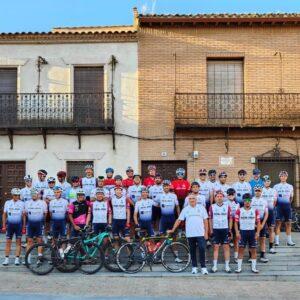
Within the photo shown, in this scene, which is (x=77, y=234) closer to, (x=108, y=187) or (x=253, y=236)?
(x=108, y=187)

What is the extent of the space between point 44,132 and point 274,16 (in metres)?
8.55

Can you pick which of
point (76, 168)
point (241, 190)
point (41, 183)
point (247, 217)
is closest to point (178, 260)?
point (247, 217)

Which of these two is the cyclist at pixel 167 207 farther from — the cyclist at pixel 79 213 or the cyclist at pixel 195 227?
the cyclist at pixel 79 213

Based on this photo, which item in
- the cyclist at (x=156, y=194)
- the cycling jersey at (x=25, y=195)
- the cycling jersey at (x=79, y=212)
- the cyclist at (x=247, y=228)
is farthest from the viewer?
the cycling jersey at (x=25, y=195)

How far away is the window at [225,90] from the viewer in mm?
17906

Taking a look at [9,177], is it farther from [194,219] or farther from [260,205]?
[260,205]

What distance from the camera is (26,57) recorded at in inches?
717

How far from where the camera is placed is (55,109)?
1786 centimetres

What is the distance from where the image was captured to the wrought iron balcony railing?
17719 mm

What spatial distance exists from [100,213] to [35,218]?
161 cm

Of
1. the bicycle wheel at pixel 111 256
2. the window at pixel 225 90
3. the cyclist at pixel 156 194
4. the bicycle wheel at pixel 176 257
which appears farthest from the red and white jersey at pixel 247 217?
the window at pixel 225 90

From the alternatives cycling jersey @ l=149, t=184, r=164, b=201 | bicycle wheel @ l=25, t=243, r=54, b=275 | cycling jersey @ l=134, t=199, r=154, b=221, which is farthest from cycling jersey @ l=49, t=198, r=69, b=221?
cycling jersey @ l=149, t=184, r=164, b=201

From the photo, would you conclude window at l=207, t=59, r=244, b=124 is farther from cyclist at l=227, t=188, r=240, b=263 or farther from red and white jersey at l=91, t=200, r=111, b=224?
red and white jersey at l=91, t=200, r=111, b=224

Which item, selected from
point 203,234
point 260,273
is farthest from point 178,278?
point 260,273
